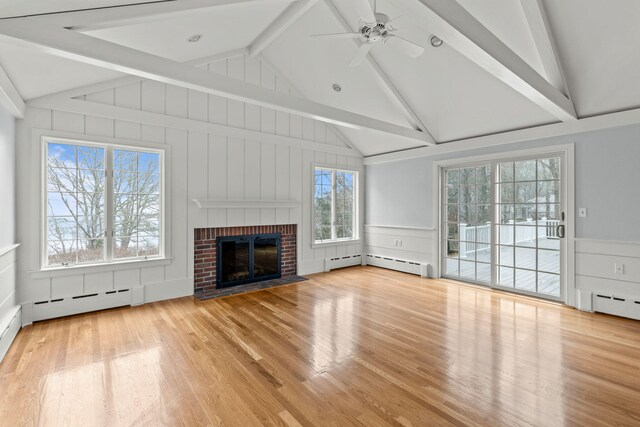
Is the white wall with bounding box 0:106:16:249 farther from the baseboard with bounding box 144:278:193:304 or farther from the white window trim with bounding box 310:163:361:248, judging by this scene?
the white window trim with bounding box 310:163:361:248

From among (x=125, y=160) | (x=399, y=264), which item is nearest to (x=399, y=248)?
(x=399, y=264)

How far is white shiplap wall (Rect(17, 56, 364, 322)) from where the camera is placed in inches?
140

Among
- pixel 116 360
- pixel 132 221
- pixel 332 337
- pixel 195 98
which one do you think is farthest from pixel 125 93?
pixel 332 337

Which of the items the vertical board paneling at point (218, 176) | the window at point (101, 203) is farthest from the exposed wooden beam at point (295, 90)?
the window at point (101, 203)

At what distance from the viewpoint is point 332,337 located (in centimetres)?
313

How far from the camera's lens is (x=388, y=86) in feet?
15.7

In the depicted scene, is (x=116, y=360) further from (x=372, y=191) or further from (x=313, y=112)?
(x=372, y=191)

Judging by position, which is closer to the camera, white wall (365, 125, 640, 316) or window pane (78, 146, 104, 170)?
white wall (365, 125, 640, 316)

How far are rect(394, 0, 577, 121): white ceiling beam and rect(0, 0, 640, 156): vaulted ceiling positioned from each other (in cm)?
2

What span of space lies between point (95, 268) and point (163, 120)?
85.3 inches

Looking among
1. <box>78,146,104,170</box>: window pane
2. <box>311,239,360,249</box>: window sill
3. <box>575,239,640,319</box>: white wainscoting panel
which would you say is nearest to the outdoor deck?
<box>575,239,640,319</box>: white wainscoting panel

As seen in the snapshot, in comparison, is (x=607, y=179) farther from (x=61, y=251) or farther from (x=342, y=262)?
(x=61, y=251)

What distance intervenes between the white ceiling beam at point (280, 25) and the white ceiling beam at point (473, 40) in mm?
2086

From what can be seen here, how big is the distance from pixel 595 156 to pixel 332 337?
13.1ft
